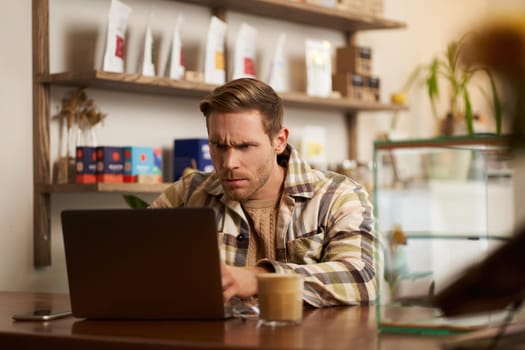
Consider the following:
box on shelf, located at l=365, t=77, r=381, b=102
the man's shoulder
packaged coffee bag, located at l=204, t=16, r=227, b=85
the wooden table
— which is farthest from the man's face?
box on shelf, located at l=365, t=77, r=381, b=102

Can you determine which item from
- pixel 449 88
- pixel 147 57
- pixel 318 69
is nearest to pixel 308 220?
pixel 147 57

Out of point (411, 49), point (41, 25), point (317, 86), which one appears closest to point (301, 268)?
point (41, 25)

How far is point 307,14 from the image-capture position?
411 centimetres

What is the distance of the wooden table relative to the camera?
1.38 m

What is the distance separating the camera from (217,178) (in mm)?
2525

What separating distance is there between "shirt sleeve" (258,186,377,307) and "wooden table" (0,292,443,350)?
136mm

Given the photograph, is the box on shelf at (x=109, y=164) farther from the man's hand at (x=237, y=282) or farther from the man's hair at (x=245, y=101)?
the man's hand at (x=237, y=282)

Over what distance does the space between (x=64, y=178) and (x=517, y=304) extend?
2.25m

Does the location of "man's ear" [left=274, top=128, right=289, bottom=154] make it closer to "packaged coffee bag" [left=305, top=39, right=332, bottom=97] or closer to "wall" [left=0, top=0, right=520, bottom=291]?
"wall" [left=0, top=0, right=520, bottom=291]

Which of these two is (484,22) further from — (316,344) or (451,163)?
(316,344)

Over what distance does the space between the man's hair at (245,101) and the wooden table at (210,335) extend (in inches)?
29.2

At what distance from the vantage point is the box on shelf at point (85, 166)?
3.16 m

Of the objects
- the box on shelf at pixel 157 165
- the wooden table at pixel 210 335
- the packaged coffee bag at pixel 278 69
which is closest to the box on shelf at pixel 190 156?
the box on shelf at pixel 157 165

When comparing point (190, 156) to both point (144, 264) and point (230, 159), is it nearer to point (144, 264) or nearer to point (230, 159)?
point (230, 159)
